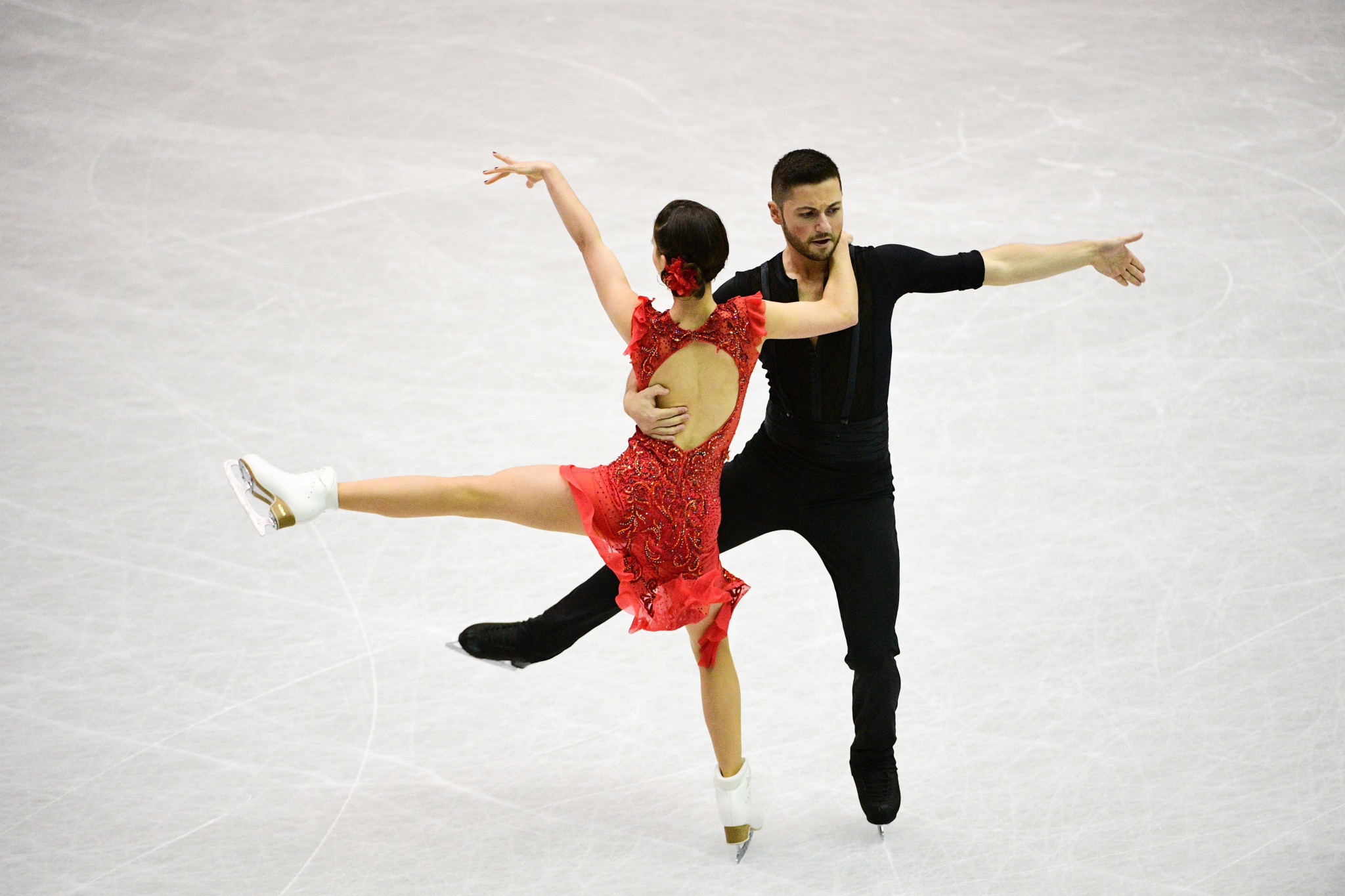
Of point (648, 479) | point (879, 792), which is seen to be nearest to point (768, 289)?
point (648, 479)

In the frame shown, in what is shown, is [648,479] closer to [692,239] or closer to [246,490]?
[692,239]

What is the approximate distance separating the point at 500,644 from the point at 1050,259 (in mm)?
1704

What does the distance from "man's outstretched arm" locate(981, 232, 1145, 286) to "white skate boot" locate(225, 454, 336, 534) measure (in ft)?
5.44

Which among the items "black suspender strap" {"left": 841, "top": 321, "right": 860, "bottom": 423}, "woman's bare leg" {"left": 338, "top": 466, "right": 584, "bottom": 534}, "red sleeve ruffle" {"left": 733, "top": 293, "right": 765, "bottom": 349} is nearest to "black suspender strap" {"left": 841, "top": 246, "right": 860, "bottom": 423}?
"black suspender strap" {"left": 841, "top": 321, "right": 860, "bottom": 423}

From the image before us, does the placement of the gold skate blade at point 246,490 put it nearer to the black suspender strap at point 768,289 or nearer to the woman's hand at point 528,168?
the woman's hand at point 528,168

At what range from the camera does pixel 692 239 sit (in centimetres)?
281

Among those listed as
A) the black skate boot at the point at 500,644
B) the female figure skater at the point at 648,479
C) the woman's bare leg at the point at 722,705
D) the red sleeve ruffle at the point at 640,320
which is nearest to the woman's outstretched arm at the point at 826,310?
the female figure skater at the point at 648,479

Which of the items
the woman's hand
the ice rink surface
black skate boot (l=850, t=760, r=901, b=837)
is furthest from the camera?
the ice rink surface

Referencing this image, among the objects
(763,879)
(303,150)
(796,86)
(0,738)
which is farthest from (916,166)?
(0,738)

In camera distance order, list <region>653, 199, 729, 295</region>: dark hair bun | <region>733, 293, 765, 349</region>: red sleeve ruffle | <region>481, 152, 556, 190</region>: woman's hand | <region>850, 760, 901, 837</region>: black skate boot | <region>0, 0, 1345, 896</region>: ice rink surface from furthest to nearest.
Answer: <region>0, 0, 1345, 896</region>: ice rink surface
<region>850, 760, 901, 837</region>: black skate boot
<region>481, 152, 556, 190</region>: woman's hand
<region>733, 293, 765, 349</region>: red sleeve ruffle
<region>653, 199, 729, 295</region>: dark hair bun

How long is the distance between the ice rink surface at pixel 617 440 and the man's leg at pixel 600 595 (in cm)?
41

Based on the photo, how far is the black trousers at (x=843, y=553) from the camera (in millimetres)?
3268

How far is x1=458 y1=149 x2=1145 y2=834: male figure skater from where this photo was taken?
10.6ft

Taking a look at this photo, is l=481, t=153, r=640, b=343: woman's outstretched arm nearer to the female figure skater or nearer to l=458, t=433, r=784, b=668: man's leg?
the female figure skater
